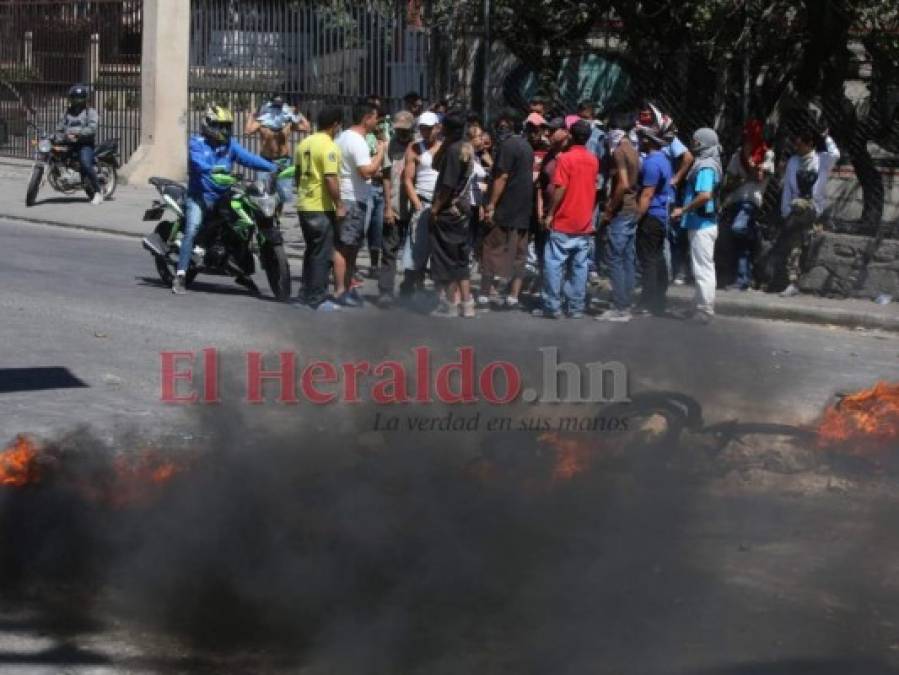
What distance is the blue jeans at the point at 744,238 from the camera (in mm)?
14656

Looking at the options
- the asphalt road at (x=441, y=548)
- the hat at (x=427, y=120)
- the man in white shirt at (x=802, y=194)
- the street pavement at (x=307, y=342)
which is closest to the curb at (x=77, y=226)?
the street pavement at (x=307, y=342)

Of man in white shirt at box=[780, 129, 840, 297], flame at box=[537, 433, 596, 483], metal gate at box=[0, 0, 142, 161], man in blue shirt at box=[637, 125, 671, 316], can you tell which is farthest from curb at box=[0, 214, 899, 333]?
metal gate at box=[0, 0, 142, 161]

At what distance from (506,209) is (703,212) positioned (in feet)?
5.57

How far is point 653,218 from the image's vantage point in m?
13.1

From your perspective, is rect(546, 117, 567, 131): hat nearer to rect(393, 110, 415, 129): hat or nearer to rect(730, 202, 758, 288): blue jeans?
rect(393, 110, 415, 129): hat

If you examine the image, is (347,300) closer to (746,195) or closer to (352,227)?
(352,227)

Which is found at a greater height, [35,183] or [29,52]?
[29,52]

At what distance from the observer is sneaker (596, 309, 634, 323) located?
41.4 feet

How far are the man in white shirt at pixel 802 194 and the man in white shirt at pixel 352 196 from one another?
443 centimetres

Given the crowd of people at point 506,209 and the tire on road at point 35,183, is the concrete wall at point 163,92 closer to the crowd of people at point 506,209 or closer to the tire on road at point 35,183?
the tire on road at point 35,183

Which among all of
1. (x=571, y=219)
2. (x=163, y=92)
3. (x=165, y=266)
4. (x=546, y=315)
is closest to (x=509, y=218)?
(x=571, y=219)

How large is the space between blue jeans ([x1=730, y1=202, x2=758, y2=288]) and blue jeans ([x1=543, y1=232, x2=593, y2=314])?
250cm

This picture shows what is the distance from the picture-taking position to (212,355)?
9570 millimetres

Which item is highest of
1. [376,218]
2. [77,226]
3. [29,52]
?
[29,52]
